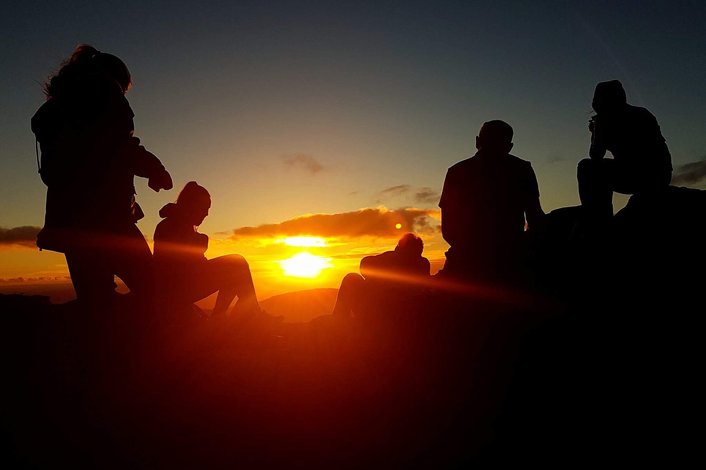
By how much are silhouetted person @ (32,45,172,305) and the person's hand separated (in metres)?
0.29

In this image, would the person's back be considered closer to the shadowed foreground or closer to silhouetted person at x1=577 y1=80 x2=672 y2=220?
silhouetted person at x1=577 y1=80 x2=672 y2=220

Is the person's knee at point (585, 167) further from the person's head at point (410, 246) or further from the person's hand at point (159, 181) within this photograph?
the person's hand at point (159, 181)

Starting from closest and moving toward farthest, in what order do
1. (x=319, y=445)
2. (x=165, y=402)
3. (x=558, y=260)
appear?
(x=319, y=445) < (x=165, y=402) < (x=558, y=260)

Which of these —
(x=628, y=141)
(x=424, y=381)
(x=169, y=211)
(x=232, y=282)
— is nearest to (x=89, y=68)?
(x=169, y=211)

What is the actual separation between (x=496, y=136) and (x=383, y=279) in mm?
2705

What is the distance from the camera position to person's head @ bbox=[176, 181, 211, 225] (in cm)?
624

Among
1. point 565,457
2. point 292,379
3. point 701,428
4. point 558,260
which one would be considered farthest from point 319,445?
point 558,260

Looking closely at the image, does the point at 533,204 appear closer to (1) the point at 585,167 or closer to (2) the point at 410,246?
(1) the point at 585,167

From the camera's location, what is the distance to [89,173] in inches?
163

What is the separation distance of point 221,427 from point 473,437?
2.39 m

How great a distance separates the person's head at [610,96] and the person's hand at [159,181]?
17.8 feet

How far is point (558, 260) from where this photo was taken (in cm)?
525

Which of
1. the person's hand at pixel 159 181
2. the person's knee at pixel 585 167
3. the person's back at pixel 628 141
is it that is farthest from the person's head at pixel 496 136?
the person's hand at pixel 159 181

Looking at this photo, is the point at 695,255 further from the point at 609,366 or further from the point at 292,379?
the point at 292,379
